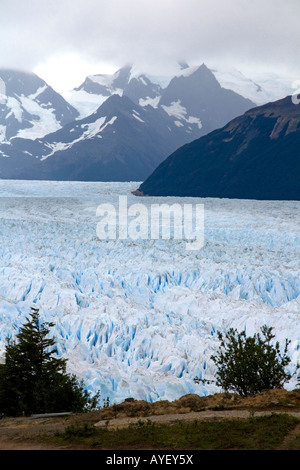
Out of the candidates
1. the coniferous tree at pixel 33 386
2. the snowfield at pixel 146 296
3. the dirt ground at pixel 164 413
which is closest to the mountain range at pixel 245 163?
the snowfield at pixel 146 296

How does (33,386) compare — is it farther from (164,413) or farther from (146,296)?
(146,296)

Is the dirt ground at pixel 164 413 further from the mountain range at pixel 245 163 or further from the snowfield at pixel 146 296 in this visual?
the mountain range at pixel 245 163

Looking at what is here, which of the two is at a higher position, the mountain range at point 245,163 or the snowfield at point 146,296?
the mountain range at point 245,163

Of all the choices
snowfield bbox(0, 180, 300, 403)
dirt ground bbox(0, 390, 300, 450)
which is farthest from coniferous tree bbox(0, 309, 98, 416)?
snowfield bbox(0, 180, 300, 403)

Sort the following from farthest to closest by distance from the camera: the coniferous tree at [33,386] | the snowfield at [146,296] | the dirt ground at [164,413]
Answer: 1. the snowfield at [146,296]
2. the coniferous tree at [33,386]
3. the dirt ground at [164,413]

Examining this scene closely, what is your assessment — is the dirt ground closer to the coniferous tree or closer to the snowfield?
the coniferous tree

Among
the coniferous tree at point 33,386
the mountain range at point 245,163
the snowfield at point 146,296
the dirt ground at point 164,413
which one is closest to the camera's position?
the dirt ground at point 164,413

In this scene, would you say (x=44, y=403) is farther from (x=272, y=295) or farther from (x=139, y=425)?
(x=272, y=295)
